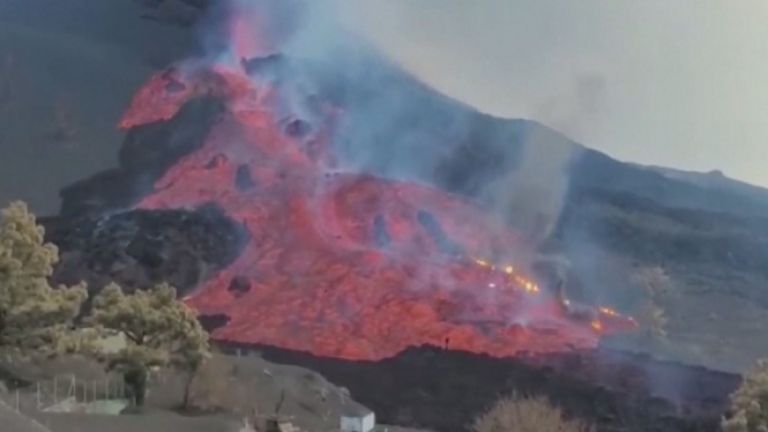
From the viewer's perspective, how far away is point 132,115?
62.6m

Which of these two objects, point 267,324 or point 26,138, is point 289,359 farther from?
point 26,138

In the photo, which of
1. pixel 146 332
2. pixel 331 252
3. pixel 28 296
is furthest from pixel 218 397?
pixel 331 252

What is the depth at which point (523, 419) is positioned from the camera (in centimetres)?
3384

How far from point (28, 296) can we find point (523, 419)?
561 inches

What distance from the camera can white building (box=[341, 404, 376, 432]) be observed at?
121 ft

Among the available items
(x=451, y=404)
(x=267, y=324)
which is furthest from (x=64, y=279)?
(x=451, y=404)

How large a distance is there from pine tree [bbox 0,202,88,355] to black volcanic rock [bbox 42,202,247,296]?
24493 millimetres

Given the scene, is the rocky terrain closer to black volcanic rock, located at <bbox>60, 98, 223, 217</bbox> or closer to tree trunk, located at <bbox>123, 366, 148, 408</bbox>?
black volcanic rock, located at <bbox>60, 98, 223, 217</bbox>

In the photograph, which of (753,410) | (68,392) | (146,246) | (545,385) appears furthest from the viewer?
(146,246)

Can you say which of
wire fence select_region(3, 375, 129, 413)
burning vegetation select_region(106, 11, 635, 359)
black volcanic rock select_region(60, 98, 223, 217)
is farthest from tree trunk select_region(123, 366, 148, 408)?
black volcanic rock select_region(60, 98, 223, 217)

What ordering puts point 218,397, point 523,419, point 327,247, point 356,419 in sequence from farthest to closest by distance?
point 327,247, point 356,419, point 218,397, point 523,419

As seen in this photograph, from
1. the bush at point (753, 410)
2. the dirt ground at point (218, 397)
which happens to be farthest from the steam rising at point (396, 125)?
the bush at point (753, 410)

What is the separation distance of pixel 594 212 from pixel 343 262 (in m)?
13.2

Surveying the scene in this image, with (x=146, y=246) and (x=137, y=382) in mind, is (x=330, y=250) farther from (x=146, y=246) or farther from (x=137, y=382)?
(x=137, y=382)
